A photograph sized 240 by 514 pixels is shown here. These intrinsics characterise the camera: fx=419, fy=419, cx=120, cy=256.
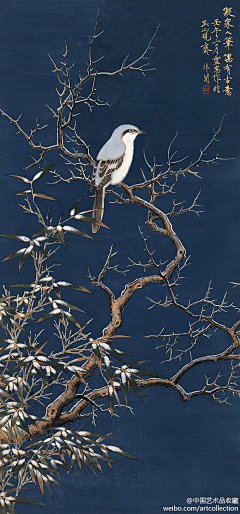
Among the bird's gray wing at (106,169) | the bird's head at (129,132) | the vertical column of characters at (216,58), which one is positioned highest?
the vertical column of characters at (216,58)

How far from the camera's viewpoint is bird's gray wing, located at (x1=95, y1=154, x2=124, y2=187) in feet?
7.41

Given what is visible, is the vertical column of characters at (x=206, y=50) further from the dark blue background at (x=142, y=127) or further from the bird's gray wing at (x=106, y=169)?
the bird's gray wing at (x=106, y=169)

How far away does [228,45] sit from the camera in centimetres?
231

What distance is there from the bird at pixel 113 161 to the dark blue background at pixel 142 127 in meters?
0.04

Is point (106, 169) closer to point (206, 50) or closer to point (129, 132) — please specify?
point (129, 132)

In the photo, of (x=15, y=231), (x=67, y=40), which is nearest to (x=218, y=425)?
(x=15, y=231)

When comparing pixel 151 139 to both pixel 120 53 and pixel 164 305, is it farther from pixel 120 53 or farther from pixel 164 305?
pixel 164 305

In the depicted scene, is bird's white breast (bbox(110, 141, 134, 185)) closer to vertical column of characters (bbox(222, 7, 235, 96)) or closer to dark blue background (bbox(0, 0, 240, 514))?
dark blue background (bbox(0, 0, 240, 514))

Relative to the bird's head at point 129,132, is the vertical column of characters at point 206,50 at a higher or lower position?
higher

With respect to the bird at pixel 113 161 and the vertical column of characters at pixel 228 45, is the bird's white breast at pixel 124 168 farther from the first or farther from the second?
the vertical column of characters at pixel 228 45

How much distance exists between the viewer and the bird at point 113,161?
226cm

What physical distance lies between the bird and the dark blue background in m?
0.04

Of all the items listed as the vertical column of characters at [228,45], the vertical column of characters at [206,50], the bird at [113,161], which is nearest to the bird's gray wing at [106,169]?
the bird at [113,161]

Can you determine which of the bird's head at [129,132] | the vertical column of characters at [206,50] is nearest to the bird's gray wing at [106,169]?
the bird's head at [129,132]
